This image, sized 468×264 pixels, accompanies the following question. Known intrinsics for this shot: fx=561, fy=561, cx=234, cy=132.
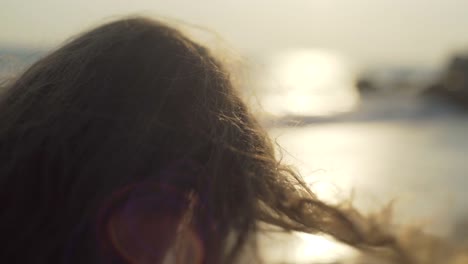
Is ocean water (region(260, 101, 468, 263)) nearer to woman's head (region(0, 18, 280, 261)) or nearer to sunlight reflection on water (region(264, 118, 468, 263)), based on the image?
sunlight reflection on water (region(264, 118, 468, 263))

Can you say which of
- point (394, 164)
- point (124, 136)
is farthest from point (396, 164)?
point (124, 136)

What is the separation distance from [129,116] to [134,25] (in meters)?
0.34

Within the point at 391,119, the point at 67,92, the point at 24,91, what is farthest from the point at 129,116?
the point at 391,119

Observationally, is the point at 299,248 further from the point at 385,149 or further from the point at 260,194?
the point at 385,149

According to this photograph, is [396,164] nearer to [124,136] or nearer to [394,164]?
[394,164]

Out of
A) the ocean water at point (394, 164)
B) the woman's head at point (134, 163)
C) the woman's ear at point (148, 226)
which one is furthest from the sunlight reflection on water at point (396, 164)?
the woman's ear at point (148, 226)

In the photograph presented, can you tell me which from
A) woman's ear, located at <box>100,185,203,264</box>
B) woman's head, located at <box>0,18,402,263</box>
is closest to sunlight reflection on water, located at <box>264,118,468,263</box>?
woman's head, located at <box>0,18,402,263</box>

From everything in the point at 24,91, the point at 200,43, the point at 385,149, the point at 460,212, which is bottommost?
the point at 385,149

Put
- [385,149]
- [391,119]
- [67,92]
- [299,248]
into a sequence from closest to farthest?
[67,92] < [299,248] < [385,149] < [391,119]

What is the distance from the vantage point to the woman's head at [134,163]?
3.68 feet

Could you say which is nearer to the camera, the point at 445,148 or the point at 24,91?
the point at 24,91

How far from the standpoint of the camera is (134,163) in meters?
1.18

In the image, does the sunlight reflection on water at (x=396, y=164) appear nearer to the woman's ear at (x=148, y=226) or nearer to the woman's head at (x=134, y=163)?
the woman's head at (x=134, y=163)

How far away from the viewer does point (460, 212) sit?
6117mm
